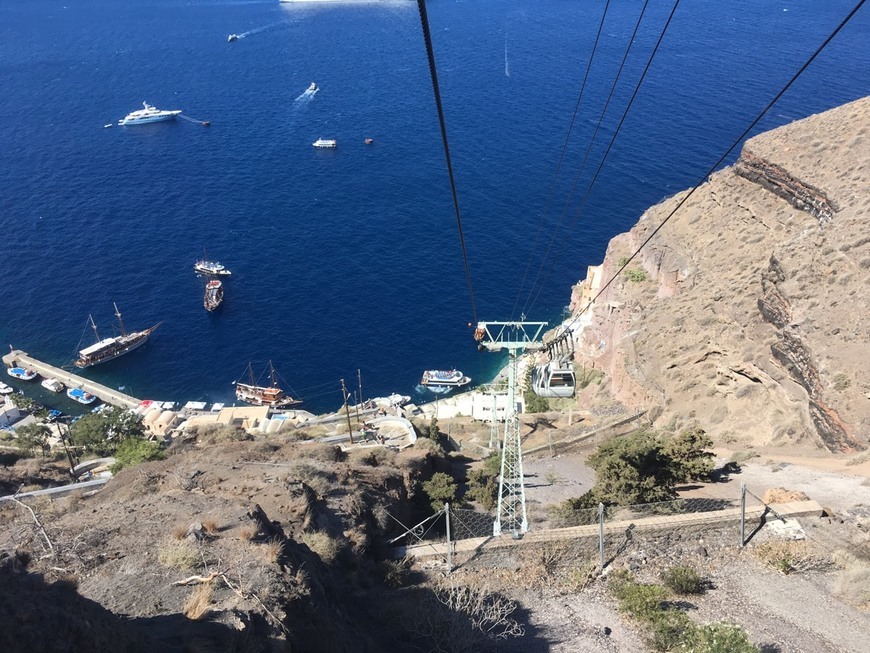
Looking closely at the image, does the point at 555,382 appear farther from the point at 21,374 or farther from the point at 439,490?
the point at 21,374

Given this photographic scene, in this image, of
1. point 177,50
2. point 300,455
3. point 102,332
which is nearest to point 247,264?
point 102,332

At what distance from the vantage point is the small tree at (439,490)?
28.5 meters

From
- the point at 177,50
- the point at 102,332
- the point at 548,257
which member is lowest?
the point at 102,332

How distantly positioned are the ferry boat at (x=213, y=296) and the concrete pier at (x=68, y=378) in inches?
523

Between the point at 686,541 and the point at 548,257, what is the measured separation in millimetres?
60602

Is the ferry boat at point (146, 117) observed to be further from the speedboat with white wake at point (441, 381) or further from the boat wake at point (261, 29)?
the speedboat with white wake at point (441, 381)

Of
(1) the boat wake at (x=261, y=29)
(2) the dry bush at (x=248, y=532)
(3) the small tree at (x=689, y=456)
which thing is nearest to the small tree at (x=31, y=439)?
(2) the dry bush at (x=248, y=532)

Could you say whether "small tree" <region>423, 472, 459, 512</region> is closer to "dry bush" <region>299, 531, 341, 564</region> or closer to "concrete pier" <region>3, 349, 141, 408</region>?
"dry bush" <region>299, 531, 341, 564</region>

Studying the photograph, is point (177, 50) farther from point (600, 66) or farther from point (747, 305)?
point (747, 305)

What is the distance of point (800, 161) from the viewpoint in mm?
39969

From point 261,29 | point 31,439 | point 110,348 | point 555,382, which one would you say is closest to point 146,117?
point 261,29

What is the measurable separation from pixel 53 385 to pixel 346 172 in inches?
2002

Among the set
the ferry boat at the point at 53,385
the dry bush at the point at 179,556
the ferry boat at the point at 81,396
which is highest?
the ferry boat at the point at 53,385

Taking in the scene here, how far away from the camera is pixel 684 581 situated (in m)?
19.4
